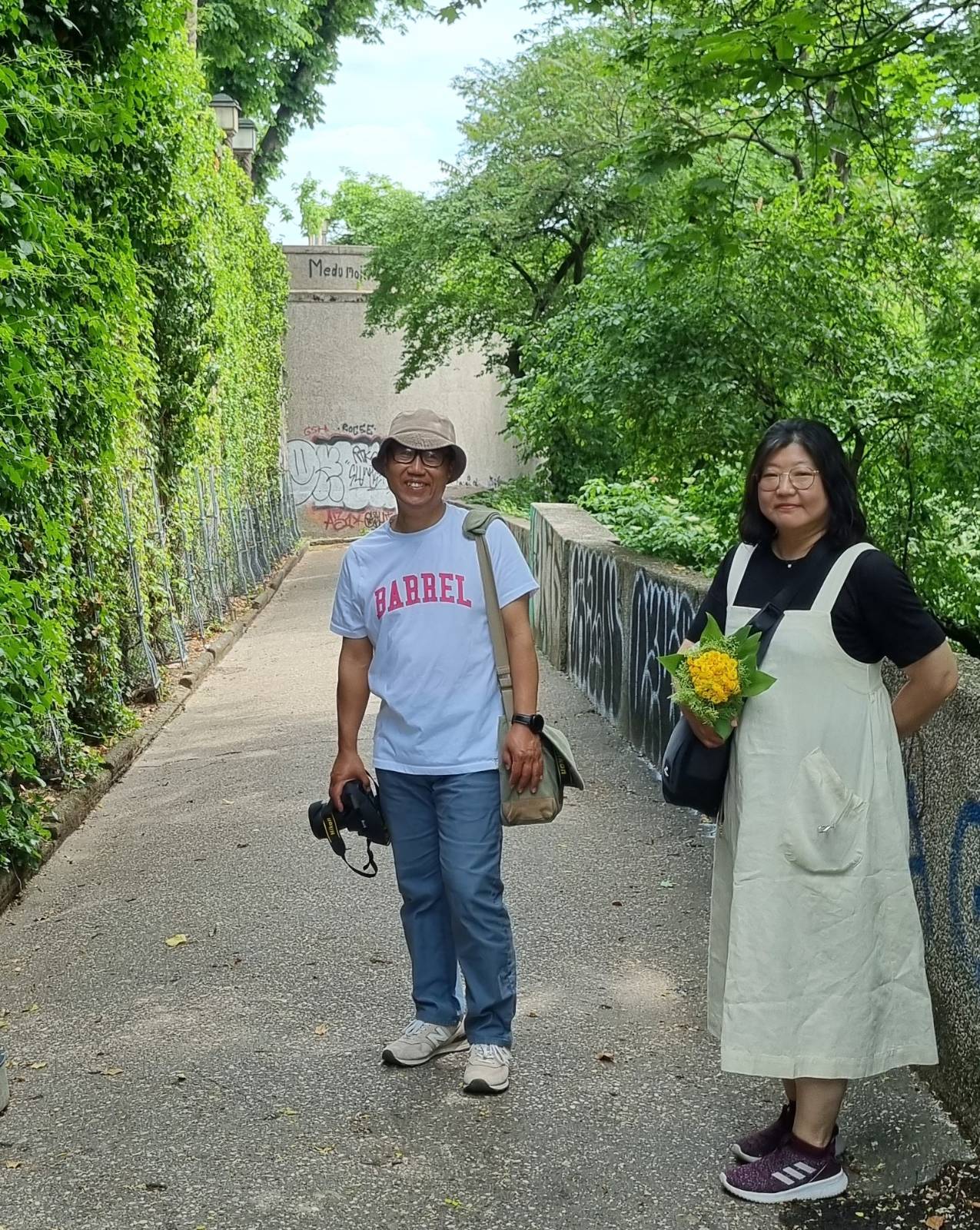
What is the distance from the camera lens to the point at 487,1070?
420 centimetres

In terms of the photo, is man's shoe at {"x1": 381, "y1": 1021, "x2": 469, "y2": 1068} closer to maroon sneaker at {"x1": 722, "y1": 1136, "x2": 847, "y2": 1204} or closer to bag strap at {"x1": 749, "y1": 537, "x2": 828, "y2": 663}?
maroon sneaker at {"x1": 722, "y1": 1136, "x2": 847, "y2": 1204}

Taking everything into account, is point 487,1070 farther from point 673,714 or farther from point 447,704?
point 673,714

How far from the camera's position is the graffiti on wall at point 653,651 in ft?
26.5

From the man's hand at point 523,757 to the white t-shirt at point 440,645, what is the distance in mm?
72

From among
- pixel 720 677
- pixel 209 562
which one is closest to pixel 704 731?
pixel 720 677

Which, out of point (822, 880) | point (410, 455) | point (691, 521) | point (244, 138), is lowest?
point (691, 521)

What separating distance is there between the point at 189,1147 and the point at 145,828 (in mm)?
4005

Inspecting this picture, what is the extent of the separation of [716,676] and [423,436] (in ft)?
4.28

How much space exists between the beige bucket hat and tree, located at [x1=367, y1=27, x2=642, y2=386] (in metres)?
18.1

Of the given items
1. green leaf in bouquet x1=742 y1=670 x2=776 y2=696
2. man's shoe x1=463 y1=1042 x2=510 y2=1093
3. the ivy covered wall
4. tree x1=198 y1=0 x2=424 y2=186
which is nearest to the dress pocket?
green leaf in bouquet x1=742 y1=670 x2=776 y2=696

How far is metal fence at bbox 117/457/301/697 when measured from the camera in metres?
10.5

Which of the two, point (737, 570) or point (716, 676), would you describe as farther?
point (737, 570)

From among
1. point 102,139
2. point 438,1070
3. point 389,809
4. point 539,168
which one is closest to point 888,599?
point 389,809

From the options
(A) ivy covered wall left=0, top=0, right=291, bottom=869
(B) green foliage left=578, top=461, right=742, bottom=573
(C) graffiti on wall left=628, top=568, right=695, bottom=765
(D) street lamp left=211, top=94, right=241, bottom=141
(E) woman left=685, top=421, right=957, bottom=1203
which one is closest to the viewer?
(E) woman left=685, top=421, right=957, bottom=1203
